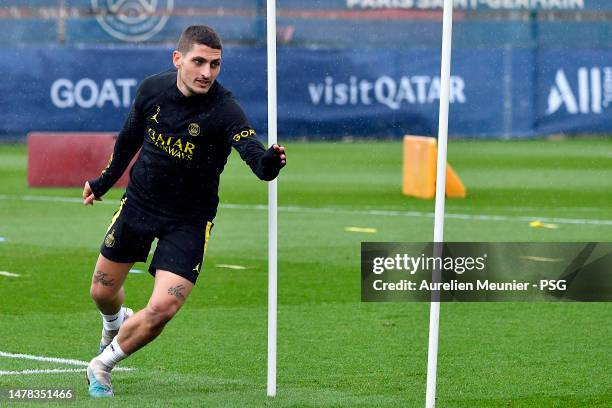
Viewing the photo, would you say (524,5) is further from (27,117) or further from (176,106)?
(176,106)

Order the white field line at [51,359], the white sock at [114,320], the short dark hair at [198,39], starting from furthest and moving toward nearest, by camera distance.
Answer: the white field line at [51,359]
the white sock at [114,320]
the short dark hair at [198,39]

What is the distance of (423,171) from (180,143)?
12730 millimetres

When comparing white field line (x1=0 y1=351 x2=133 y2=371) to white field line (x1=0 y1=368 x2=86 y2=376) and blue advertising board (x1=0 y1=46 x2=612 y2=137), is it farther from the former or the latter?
blue advertising board (x1=0 y1=46 x2=612 y2=137)

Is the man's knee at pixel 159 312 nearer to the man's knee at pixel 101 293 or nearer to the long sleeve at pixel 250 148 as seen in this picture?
the man's knee at pixel 101 293

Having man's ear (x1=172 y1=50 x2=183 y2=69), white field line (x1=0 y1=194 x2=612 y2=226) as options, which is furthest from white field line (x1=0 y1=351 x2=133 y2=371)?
white field line (x1=0 y1=194 x2=612 y2=226)

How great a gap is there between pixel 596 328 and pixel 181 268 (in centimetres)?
386

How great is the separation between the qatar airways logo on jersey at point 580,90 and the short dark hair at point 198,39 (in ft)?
78.4

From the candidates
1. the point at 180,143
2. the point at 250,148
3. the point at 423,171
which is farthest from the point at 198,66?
the point at 423,171

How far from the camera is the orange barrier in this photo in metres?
20.1

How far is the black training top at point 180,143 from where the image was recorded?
25.6ft

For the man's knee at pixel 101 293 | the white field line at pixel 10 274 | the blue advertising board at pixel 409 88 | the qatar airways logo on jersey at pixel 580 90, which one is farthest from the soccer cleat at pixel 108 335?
the qatar airways logo on jersey at pixel 580 90

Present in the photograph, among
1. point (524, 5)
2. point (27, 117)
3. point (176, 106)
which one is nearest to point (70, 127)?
point (27, 117)

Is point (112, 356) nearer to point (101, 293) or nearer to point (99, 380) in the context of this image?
→ point (99, 380)

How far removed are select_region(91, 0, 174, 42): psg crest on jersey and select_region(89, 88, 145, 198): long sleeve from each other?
71.7ft
